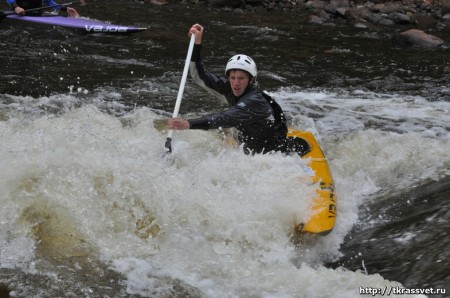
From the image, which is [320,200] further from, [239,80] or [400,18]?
[400,18]

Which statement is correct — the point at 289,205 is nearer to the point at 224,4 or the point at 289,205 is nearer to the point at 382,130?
the point at 382,130

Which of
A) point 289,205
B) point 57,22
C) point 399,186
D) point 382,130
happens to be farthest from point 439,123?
point 57,22

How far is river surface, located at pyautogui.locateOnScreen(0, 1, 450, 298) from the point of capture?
3.62m

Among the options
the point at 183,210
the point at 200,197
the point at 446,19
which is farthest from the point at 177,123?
the point at 446,19

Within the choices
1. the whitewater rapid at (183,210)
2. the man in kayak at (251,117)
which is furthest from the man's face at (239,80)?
the whitewater rapid at (183,210)

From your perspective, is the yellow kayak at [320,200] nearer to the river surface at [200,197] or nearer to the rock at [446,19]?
the river surface at [200,197]

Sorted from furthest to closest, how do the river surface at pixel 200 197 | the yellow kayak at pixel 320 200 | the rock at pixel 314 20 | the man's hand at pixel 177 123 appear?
1. the rock at pixel 314 20
2. the man's hand at pixel 177 123
3. the yellow kayak at pixel 320 200
4. the river surface at pixel 200 197

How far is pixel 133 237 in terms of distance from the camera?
4129 mm

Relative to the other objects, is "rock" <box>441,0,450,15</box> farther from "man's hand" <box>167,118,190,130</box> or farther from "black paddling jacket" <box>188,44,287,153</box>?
"man's hand" <box>167,118,190,130</box>

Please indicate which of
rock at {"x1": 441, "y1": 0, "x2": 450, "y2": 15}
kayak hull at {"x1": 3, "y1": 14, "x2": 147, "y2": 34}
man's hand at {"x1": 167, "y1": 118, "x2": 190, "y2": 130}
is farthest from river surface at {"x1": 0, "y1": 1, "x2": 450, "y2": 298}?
rock at {"x1": 441, "y1": 0, "x2": 450, "y2": 15}

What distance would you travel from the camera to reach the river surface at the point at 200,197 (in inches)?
142

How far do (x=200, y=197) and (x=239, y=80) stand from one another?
4.95ft

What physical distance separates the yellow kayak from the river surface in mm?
112

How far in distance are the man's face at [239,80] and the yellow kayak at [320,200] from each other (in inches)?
40.7
